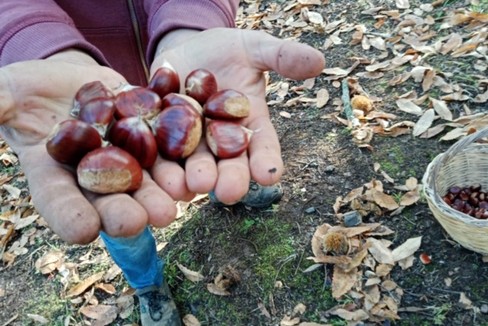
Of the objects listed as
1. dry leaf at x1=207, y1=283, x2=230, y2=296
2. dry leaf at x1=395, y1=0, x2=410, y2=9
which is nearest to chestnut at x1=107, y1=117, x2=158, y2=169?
dry leaf at x1=207, y1=283, x2=230, y2=296

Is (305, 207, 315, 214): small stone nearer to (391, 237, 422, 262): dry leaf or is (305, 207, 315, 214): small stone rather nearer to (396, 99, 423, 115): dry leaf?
(391, 237, 422, 262): dry leaf

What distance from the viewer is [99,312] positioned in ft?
7.52

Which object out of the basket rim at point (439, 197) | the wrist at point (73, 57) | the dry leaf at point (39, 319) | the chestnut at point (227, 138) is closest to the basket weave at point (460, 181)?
the basket rim at point (439, 197)

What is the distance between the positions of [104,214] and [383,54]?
7.32 ft

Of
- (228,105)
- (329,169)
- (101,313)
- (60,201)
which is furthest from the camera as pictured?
(329,169)

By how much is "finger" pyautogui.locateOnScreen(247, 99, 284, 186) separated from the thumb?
0.18 metres

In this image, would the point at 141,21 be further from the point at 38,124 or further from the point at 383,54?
the point at 383,54

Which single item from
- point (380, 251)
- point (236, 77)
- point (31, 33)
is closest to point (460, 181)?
point (380, 251)

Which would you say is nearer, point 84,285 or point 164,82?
point 164,82

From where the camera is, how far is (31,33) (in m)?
1.99

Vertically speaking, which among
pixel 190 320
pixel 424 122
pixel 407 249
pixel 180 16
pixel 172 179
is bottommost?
pixel 190 320

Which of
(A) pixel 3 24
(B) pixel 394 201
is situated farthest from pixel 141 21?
(B) pixel 394 201

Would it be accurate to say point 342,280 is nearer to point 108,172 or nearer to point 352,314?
point 352,314

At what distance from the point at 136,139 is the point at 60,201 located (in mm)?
335
